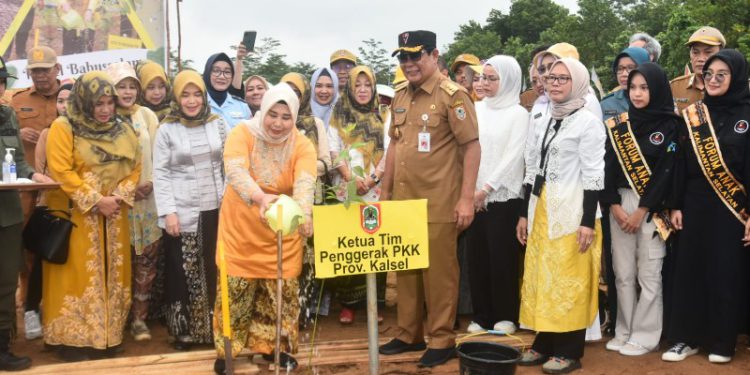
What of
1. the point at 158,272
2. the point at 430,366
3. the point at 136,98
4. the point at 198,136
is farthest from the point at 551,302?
the point at 136,98

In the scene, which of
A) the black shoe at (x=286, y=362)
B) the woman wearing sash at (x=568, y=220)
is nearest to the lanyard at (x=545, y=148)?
the woman wearing sash at (x=568, y=220)

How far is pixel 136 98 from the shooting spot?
5.23 metres

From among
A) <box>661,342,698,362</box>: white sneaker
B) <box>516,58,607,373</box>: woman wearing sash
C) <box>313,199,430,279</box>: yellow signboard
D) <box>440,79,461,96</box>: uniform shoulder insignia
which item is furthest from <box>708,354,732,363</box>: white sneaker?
<box>440,79,461,96</box>: uniform shoulder insignia

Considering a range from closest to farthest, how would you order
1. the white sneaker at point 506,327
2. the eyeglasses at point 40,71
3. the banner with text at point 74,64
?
the white sneaker at point 506,327 → the eyeglasses at point 40,71 → the banner with text at point 74,64

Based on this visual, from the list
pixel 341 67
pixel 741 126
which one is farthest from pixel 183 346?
pixel 741 126

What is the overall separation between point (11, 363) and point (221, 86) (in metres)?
2.52

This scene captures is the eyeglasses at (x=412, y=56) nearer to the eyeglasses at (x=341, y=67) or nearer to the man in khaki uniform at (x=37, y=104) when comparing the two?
the eyeglasses at (x=341, y=67)

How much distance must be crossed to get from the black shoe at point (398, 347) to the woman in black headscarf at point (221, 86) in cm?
217

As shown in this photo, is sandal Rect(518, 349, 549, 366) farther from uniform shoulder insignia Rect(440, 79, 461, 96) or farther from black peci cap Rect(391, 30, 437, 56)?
black peci cap Rect(391, 30, 437, 56)

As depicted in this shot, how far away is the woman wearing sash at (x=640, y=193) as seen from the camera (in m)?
4.28

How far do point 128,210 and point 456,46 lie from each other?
25740mm

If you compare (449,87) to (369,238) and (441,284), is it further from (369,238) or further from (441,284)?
(369,238)

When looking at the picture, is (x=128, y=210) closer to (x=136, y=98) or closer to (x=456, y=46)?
(x=136, y=98)

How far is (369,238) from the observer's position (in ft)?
10.8
